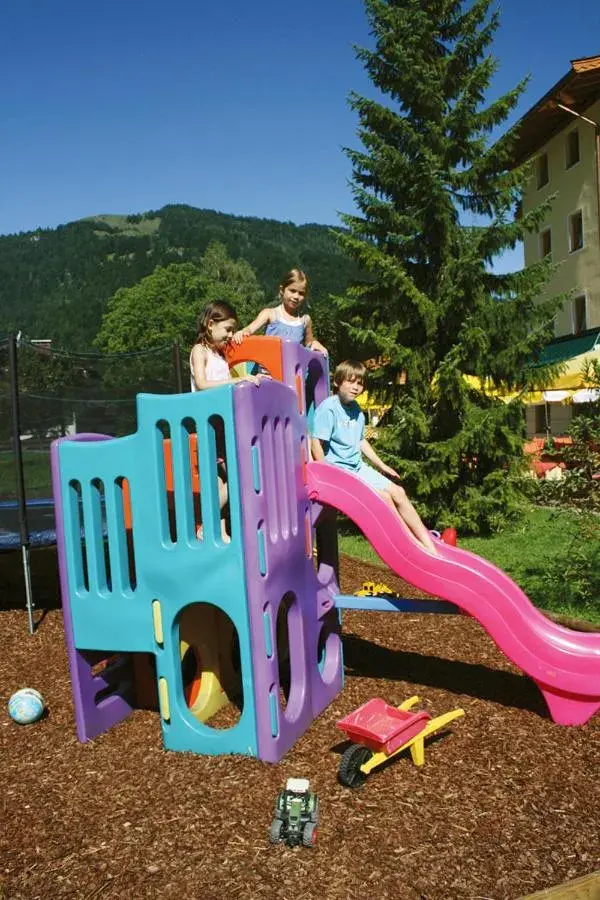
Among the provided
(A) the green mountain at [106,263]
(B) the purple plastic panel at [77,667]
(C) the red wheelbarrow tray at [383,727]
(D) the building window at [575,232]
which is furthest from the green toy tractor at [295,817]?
(A) the green mountain at [106,263]

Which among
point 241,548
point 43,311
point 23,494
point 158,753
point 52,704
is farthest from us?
point 43,311

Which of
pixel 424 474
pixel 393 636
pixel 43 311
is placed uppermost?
pixel 43 311

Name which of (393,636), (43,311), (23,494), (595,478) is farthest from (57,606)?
(43,311)

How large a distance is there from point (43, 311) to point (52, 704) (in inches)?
5379

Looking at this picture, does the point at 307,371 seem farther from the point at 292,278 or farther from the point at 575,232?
the point at 575,232

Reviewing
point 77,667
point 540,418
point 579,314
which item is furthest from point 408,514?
point 540,418

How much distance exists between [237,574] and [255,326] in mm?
2190

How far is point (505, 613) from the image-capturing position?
453 cm

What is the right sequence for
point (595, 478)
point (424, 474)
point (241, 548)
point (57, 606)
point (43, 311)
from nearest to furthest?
point (241, 548) → point (595, 478) → point (57, 606) → point (424, 474) → point (43, 311)

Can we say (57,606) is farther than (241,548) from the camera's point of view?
Yes

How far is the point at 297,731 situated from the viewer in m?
4.49

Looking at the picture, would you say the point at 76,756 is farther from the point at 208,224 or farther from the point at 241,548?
the point at 208,224

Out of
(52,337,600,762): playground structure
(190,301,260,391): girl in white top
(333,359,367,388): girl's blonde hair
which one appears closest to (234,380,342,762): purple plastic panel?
(52,337,600,762): playground structure

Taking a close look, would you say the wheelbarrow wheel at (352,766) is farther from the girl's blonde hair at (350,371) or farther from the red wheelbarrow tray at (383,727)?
the girl's blonde hair at (350,371)
